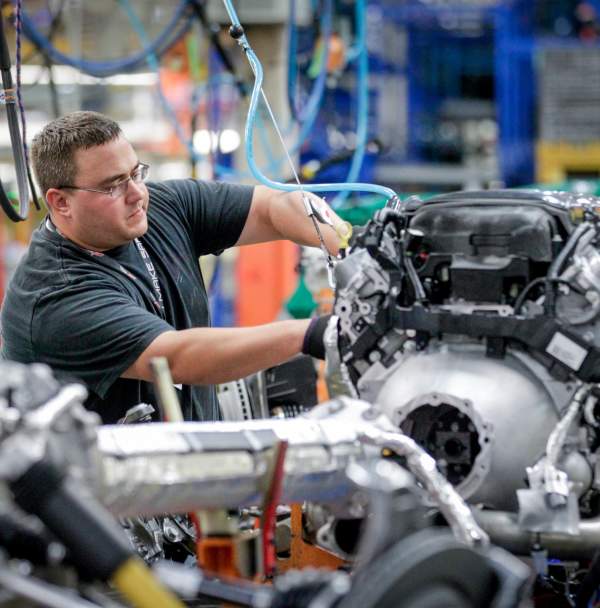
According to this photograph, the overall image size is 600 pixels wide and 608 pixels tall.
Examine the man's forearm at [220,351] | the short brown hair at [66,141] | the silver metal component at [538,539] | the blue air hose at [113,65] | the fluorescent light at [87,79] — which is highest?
the blue air hose at [113,65]

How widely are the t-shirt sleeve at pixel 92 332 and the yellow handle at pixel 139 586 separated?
1255 millimetres

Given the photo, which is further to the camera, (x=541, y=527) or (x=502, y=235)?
(x=502, y=235)

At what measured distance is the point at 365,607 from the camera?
1782 millimetres

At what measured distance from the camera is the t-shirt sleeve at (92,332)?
301cm

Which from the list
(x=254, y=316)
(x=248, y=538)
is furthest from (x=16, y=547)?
(x=254, y=316)

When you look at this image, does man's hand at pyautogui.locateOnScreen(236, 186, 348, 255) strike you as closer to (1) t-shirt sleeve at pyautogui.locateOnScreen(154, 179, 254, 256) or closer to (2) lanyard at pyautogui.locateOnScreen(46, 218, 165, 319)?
(1) t-shirt sleeve at pyautogui.locateOnScreen(154, 179, 254, 256)

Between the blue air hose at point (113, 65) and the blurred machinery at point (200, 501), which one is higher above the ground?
the blue air hose at point (113, 65)

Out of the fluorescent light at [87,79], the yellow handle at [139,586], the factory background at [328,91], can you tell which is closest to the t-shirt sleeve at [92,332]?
the yellow handle at [139,586]

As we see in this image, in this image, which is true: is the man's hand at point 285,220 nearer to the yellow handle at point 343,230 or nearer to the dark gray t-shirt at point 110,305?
the yellow handle at point 343,230

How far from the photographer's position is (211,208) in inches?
146

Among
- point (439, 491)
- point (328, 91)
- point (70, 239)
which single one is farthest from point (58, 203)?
point (328, 91)

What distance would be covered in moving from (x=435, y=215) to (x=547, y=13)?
11.6m

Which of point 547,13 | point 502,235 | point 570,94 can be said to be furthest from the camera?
point 547,13

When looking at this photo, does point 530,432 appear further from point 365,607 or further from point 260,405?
point 260,405
